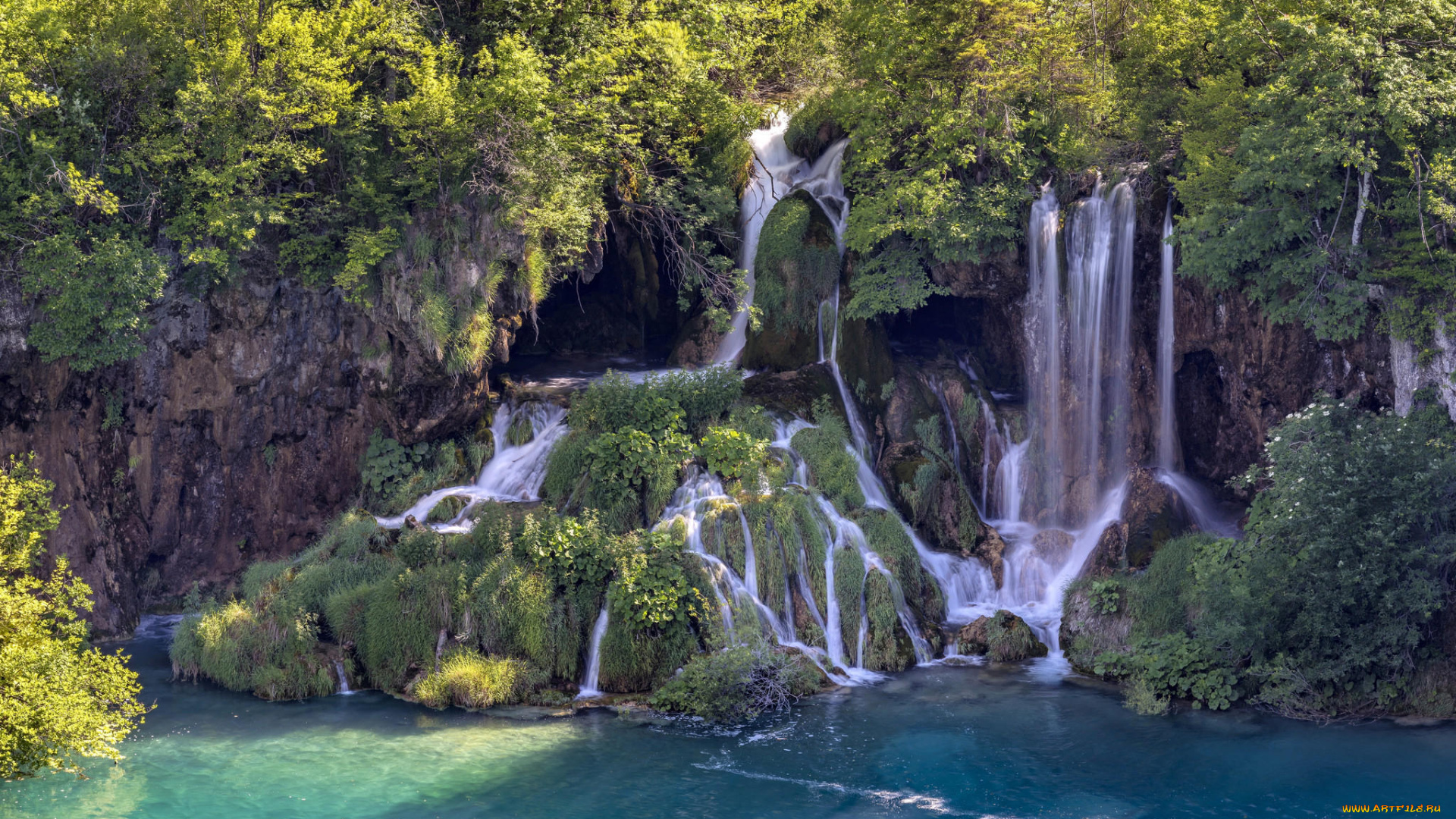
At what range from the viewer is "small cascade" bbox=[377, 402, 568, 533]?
749 inches

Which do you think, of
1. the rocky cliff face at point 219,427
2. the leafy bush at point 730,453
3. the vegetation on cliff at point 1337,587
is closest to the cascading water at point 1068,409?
the vegetation on cliff at point 1337,587

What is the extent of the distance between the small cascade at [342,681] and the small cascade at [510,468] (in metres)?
2.59

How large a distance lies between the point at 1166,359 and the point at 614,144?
10.5 metres

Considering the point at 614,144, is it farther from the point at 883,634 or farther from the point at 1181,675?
the point at 1181,675

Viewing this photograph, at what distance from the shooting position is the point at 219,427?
68.4ft

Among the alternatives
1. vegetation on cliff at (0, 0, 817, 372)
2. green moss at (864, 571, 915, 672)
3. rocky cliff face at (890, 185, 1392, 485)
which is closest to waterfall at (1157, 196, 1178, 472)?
rocky cliff face at (890, 185, 1392, 485)

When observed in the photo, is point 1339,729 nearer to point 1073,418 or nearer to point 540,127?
point 1073,418

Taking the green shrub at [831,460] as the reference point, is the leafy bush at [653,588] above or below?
below

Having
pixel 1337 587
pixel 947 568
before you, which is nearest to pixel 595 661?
pixel 947 568

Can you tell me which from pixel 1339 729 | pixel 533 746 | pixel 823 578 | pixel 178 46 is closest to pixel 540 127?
pixel 178 46

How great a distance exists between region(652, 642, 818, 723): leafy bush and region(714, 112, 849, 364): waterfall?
773 cm

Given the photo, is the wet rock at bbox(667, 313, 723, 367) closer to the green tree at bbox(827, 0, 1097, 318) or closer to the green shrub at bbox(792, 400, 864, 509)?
the green tree at bbox(827, 0, 1097, 318)

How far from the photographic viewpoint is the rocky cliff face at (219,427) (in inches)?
773

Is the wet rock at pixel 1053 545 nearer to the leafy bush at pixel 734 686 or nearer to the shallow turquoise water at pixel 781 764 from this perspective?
the shallow turquoise water at pixel 781 764
